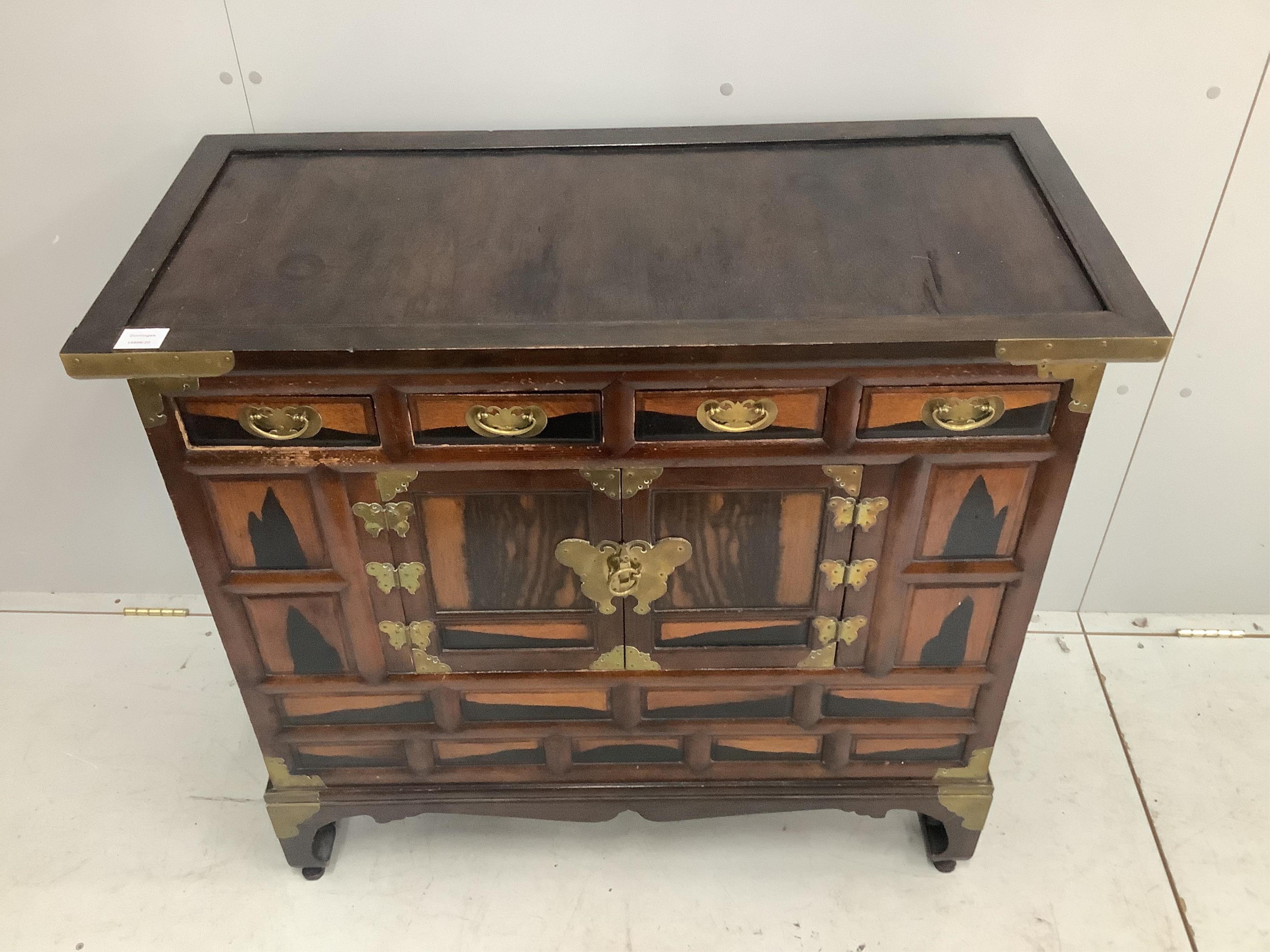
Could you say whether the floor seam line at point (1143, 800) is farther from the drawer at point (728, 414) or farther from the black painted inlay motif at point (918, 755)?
the drawer at point (728, 414)

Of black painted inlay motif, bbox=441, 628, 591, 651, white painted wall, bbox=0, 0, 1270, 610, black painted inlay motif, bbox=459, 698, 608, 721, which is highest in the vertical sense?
white painted wall, bbox=0, 0, 1270, 610

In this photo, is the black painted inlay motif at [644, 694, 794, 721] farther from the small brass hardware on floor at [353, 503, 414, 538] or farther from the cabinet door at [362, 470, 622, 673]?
the small brass hardware on floor at [353, 503, 414, 538]

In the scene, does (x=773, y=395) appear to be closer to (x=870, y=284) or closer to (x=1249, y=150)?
(x=870, y=284)

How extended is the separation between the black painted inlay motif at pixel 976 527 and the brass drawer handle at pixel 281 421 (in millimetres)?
905

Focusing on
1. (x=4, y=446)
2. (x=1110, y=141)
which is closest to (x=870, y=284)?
(x=1110, y=141)

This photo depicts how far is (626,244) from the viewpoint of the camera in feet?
4.95

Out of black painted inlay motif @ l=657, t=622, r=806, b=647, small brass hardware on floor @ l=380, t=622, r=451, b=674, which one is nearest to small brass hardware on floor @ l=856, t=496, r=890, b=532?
black painted inlay motif @ l=657, t=622, r=806, b=647

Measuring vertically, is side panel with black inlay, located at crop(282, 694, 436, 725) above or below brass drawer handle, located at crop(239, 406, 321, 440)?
below

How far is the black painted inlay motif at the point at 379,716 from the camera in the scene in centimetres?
175

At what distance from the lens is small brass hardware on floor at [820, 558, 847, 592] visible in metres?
1.56

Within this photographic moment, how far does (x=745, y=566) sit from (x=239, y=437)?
0.74 meters

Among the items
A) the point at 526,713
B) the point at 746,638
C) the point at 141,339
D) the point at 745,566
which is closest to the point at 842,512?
the point at 745,566

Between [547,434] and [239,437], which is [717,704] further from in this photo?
[239,437]

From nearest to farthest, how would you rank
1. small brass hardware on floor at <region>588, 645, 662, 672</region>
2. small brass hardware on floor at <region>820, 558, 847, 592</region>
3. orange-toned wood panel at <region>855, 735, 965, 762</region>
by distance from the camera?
small brass hardware on floor at <region>820, 558, 847, 592</region> < small brass hardware on floor at <region>588, 645, 662, 672</region> < orange-toned wood panel at <region>855, 735, 965, 762</region>
